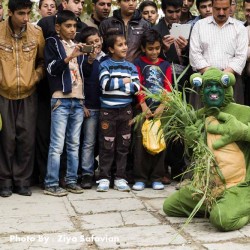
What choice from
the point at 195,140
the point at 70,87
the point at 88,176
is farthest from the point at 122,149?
the point at 195,140

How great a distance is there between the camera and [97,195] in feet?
21.8

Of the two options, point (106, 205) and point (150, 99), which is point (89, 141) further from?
point (106, 205)

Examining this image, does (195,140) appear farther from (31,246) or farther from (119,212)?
(31,246)

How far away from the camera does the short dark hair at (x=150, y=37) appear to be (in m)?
6.91

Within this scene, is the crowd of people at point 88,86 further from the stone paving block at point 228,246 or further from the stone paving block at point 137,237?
the stone paving block at point 228,246

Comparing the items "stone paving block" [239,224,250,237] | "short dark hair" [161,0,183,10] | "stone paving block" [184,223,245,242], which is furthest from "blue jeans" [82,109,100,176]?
"stone paving block" [239,224,250,237]

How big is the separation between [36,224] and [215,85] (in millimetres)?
2050

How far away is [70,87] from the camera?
6.55m

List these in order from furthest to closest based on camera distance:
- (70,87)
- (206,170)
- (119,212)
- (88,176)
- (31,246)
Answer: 1. (88,176)
2. (70,87)
3. (119,212)
4. (206,170)
5. (31,246)

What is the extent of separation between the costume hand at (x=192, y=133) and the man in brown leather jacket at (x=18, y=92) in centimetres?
193

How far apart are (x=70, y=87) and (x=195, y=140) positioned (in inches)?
65.8

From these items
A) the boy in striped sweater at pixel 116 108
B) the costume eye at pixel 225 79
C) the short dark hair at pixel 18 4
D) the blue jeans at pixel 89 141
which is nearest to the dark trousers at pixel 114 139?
the boy in striped sweater at pixel 116 108

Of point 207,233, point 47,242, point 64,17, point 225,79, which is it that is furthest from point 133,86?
point 47,242

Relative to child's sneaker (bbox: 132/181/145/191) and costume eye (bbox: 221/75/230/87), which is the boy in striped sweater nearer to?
child's sneaker (bbox: 132/181/145/191)
